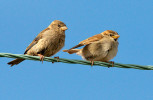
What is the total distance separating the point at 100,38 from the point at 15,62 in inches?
88.3

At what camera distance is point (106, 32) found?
690 centimetres

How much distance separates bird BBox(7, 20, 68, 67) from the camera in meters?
6.82

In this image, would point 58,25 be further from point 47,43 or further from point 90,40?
point 90,40

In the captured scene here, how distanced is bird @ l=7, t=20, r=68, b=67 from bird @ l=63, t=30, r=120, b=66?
558 mm

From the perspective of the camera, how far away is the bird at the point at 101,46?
21.2 feet

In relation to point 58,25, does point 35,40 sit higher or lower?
lower

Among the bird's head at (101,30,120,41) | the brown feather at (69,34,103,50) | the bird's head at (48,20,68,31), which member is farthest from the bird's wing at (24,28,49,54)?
the bird's head at (101,30,120,41)

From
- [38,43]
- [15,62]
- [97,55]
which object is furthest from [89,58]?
[15,62]

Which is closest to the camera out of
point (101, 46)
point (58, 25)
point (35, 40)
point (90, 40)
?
point (101, 46)

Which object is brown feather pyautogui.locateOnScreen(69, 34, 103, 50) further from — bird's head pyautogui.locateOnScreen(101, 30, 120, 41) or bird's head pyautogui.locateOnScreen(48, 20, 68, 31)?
bird's head pyautogui.locateOnScreen(48, 20, 68, 31)

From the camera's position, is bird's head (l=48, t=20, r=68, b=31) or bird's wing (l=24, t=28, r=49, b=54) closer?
bird's wing (l=24, t=28, r=49, b=54)

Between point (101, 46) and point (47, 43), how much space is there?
1.29m

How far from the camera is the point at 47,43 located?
6809 millimetres

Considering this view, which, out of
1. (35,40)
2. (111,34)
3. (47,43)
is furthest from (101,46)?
(35,40)
